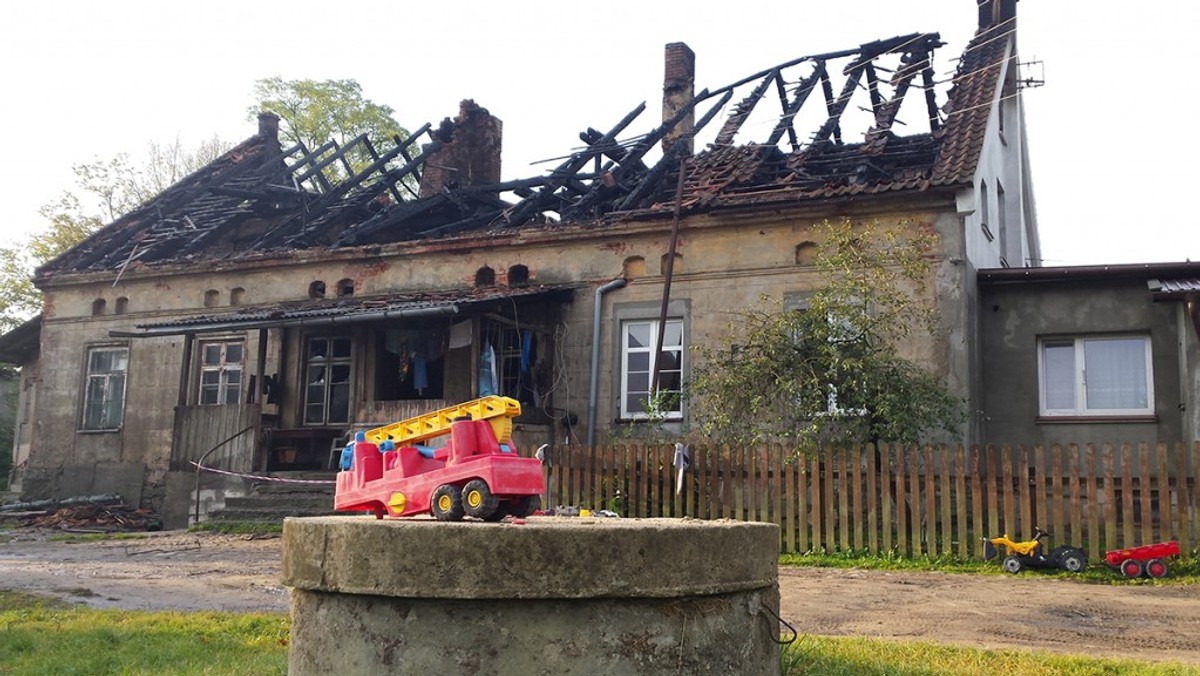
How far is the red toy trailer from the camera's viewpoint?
394 inches

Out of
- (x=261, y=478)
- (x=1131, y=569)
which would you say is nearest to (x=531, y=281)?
(x=261, y=478)

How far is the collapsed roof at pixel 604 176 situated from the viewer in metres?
17.2

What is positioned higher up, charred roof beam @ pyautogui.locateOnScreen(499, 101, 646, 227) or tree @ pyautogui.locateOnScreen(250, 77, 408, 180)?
tree @ pyautogui.locateOnScreen(250, 77, 408, 180)

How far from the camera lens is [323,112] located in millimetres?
37188

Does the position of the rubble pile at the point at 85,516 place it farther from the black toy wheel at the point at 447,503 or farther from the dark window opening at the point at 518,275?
the black toy wheel at the point at 447,503

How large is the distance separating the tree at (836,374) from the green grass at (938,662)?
20.3ft

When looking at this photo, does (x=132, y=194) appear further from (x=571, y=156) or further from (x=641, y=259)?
(x=641, y=259)

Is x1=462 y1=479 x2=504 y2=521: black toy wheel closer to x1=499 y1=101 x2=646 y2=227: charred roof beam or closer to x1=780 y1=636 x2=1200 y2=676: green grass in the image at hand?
x1=780 y1=636 x2=1200 y2=676: green grass

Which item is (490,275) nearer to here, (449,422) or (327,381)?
(327,381)

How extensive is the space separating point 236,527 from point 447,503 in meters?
12.4

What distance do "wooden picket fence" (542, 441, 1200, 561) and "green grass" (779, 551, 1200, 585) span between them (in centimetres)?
12

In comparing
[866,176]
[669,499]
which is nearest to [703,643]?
[669,499]

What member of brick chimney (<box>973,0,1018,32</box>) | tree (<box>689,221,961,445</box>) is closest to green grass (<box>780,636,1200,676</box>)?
tree (<box>689,221,961,445</box>)

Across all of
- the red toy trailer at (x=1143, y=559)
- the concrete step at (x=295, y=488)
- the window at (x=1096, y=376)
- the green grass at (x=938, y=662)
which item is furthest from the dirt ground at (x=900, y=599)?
the window at (x=1096, y=376)
